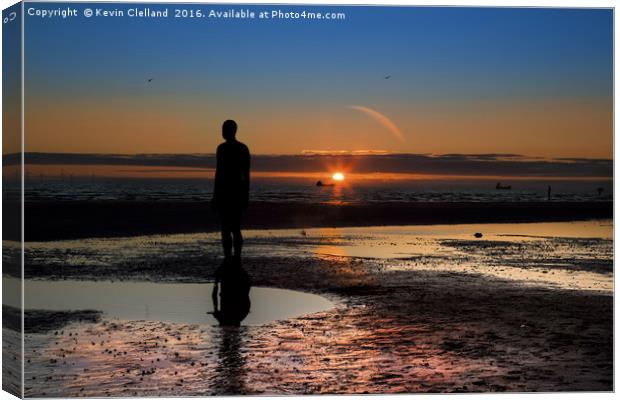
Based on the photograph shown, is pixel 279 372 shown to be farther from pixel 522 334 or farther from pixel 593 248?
pixel 593 248

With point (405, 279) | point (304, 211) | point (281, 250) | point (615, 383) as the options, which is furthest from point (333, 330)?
point (304, 211)

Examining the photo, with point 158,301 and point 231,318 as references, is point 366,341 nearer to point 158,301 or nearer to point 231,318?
point 231,318

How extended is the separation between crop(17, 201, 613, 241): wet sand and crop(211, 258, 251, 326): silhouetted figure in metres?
8.00

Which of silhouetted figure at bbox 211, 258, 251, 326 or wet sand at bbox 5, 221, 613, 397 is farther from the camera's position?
silhouetted figure at bbox 211, 258, 251, 326

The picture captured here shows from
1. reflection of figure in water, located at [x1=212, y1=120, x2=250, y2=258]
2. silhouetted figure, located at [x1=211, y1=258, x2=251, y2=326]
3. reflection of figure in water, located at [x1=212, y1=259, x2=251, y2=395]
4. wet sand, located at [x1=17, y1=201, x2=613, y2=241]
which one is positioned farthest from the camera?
wet sand, located at [x1=17, y1=201, x2=613, y2=241]

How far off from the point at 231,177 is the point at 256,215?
17892mm

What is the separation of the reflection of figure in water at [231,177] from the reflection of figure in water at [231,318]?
956 millimetres

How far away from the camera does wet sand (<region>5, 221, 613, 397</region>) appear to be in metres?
8.95

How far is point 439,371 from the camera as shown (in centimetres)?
917

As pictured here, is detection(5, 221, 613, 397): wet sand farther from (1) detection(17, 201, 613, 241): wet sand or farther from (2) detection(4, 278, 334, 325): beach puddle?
(1) detection(17, 201, 613, 241): wet sand

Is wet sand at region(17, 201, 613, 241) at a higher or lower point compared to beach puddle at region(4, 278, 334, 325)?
higher

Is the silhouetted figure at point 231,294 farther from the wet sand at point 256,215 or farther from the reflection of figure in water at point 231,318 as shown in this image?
the wet sand at point 256,215

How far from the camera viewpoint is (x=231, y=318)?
11.2 metres

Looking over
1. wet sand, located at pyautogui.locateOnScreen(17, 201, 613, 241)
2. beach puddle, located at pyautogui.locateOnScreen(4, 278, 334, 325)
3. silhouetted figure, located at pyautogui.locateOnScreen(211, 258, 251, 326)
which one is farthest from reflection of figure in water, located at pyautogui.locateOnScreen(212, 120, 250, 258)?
wet sand, located at pyautogui.locateOnScreen(17, 201, 613, 241)
